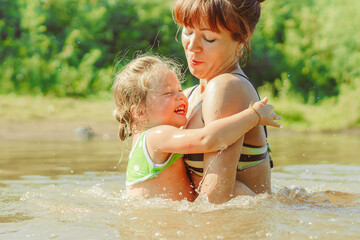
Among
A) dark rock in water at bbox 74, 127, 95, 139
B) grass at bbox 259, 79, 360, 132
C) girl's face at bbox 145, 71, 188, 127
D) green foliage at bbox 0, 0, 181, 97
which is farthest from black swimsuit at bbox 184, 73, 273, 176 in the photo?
green foliage at bbox 0, 0, 181, 97

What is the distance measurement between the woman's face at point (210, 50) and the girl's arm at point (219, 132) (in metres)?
0.43

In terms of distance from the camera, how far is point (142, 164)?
3473mm

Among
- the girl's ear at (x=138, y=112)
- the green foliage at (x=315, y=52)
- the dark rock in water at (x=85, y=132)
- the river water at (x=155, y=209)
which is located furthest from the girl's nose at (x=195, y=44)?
the green foliage at (x=315, y=52)

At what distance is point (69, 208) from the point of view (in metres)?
3.69

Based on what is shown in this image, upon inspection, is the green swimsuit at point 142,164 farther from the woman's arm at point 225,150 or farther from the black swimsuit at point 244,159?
the woman's arm at point 225,150

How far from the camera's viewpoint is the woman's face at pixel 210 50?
3.36 meters

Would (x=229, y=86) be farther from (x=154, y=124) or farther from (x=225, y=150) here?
(x=154, y=124)

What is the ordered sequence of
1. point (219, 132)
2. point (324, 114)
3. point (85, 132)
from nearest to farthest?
1. point (219, 132)
2. point (85, 132)
3. point (324, 114)

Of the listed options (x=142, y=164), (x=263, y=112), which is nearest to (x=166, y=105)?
(x=142, y=164)

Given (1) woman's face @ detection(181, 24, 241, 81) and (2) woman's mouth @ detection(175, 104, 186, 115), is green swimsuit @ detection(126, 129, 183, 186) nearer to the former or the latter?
(2) woman's mouth @ detection(175, 104, 186, 115)

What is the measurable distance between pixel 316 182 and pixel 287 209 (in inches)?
77.5

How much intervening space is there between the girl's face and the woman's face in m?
0.19

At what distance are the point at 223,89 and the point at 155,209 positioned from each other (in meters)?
0.87

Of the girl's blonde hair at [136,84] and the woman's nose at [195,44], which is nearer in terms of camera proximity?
the woman's nose at [195,44]
